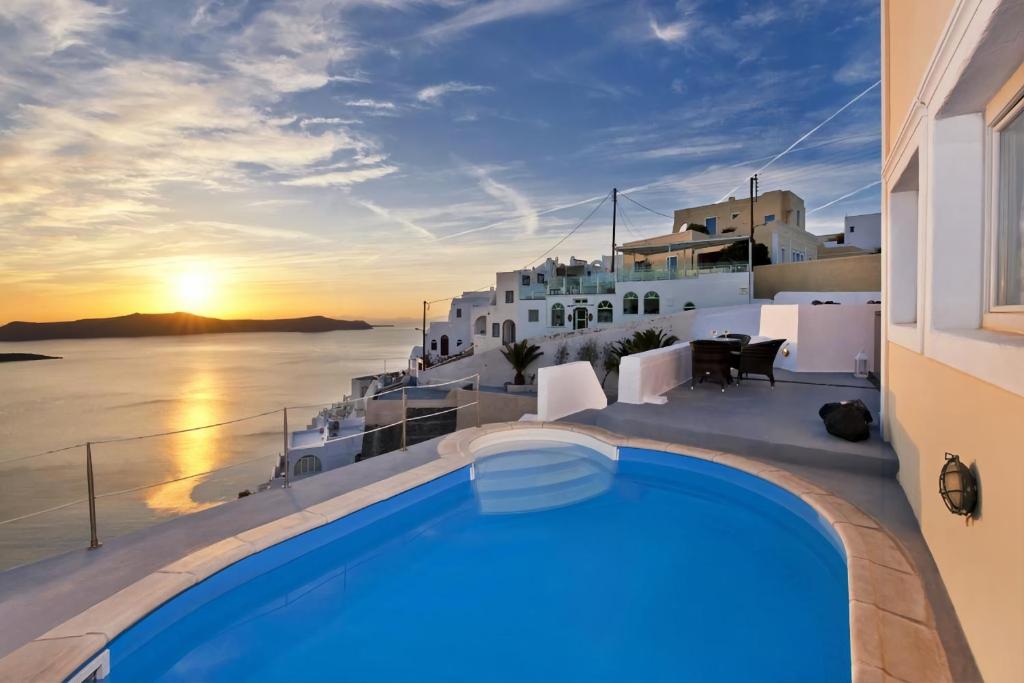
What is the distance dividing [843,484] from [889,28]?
468cm

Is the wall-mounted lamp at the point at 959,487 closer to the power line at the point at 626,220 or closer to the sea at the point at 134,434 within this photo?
the sea at the point at 134,434

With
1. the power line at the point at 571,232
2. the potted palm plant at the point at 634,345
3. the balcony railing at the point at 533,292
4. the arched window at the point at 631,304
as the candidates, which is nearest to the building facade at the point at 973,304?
the potted palm plant at the point at 634,345

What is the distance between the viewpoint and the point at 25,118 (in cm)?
1013

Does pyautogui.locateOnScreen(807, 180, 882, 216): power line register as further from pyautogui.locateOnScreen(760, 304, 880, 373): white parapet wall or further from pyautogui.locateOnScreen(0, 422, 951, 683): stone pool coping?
pyautogui.locateOnScreen(0, 422, 951, 683): stone pool coping

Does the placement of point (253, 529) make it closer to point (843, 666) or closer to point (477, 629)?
point (477, 629)

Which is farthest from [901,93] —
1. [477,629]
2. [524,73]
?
[524,73]

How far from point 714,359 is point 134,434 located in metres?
46.6

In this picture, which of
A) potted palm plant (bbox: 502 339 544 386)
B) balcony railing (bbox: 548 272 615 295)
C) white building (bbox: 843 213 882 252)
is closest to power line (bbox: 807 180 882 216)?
white building (bbox: 843 213 882 252)

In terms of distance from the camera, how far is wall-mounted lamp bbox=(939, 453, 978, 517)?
7.59ft

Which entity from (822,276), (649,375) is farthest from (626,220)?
(649,375)

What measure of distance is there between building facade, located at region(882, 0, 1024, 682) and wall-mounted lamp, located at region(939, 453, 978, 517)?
5cm

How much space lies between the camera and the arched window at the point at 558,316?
29766mm

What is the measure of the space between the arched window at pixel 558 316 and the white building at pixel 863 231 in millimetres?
21593

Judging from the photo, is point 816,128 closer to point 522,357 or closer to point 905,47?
point 522,357
